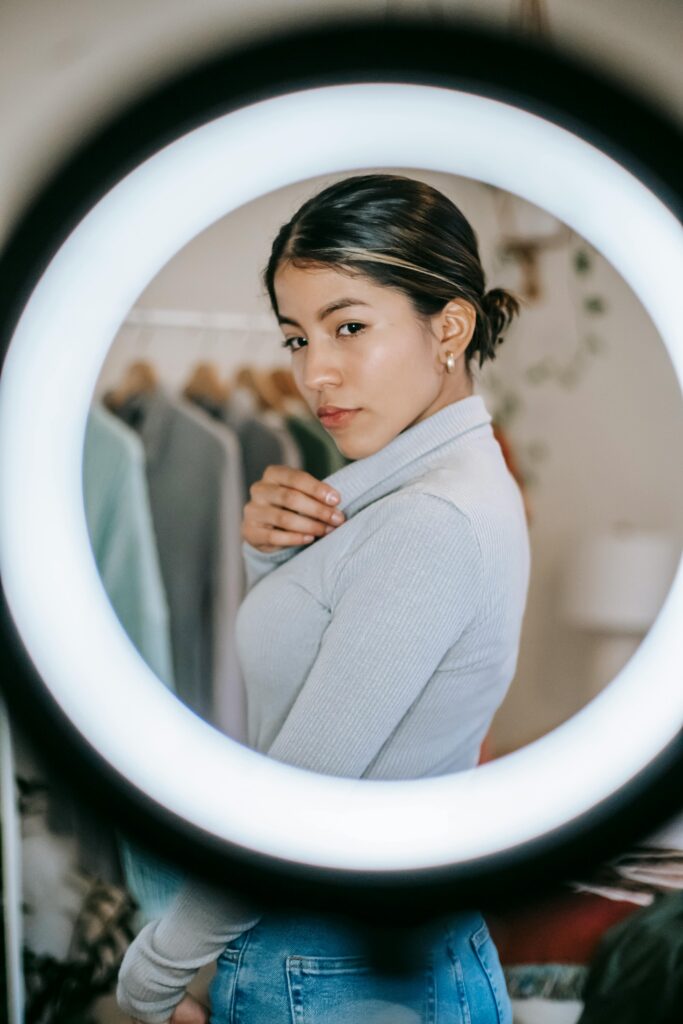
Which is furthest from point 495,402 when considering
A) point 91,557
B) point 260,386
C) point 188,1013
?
point 188,1013

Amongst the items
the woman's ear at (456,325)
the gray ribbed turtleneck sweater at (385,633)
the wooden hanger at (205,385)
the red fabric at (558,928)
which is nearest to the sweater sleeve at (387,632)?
the gray ribbed turtleneck sweater at (385,633)

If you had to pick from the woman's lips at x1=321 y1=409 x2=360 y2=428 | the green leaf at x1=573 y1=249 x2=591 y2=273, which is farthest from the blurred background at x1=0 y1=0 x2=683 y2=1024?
the woman's lips at x1=321 y1=409 x2=360 y2=428

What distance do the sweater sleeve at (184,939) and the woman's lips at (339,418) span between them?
0.27 metres

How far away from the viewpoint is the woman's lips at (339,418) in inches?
20.4

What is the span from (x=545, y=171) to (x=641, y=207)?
0.06 meters

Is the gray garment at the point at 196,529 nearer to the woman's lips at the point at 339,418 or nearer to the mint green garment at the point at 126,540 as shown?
the mint green garment at the point at 126,540

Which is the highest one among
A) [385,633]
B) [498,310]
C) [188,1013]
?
[498,310]

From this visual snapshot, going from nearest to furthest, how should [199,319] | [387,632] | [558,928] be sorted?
[387,632]
[558,928]
[199,319]

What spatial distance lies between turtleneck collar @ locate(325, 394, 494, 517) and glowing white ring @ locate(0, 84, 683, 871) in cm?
13

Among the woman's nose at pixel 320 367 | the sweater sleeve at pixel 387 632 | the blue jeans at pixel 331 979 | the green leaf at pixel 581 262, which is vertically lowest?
the blue jeans at pixel 331 979

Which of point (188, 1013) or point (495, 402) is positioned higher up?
point (495, 402)

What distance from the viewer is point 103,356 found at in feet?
1.65

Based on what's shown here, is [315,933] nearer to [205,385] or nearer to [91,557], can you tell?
[91,557]

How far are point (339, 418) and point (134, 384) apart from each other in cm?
31
